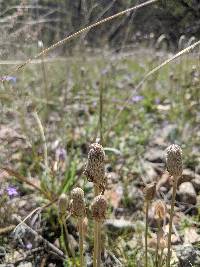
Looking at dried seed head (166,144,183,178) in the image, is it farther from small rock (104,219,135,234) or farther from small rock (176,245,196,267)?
small rock (104,219,135,234)

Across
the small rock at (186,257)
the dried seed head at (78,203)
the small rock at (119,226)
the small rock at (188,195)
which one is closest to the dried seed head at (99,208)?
the dried seed head at (78,203)

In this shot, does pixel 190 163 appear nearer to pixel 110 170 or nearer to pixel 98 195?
pixel 110 170

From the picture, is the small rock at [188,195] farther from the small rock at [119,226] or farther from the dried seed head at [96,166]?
the dried seed head at [96,166]

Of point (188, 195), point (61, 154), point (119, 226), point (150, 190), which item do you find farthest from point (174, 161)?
point (61, 154)

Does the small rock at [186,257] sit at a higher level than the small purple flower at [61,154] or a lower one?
lower

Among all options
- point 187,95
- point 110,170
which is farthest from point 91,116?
point 110,170

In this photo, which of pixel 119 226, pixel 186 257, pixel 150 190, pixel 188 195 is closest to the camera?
pixel 150 190

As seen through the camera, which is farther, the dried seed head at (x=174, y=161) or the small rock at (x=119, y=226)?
the small rock at (x=119, y=226)

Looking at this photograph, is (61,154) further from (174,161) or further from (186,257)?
(174,161)
